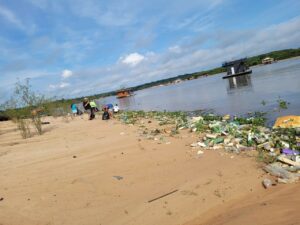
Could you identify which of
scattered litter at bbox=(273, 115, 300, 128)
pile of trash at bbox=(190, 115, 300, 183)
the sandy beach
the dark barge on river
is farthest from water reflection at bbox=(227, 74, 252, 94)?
the sandy beach

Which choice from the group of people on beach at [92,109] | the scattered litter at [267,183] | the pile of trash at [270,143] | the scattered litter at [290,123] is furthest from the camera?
the group of people on beach at [92,109]

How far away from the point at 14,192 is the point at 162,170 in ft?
9.39

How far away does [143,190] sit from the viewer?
203 inches

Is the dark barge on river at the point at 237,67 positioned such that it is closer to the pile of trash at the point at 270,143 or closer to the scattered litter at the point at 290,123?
→ the scattered litter at the point at 290,123

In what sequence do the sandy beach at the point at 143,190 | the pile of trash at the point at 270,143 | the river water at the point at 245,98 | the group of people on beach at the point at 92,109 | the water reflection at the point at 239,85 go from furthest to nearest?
1. the water reflection at the point at 239,85
2. the group of people on beach at the point at 92,109
3. the river water at the point at 245,98
4. the pile of trash at the point at 270,143
5. the sandy beach at the point at 143,190

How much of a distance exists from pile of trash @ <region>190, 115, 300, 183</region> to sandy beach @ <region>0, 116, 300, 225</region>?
287mm

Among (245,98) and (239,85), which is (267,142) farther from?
(239,85)

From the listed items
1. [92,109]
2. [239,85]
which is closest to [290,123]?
[92,109]

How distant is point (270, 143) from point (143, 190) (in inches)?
128

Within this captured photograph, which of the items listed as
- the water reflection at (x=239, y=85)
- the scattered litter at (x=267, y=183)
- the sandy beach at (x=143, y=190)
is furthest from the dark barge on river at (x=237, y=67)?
the scattered litter at (x=267, y=183)

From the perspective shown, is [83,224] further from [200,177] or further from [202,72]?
[202,72]

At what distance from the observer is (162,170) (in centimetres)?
605

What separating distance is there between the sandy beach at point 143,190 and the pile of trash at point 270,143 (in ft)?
0.94

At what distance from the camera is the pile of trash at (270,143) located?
5.10 m
